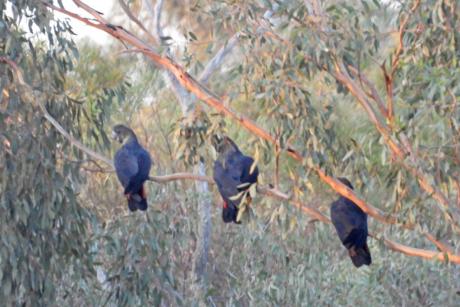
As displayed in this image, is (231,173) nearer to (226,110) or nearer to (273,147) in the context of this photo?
(273,147)

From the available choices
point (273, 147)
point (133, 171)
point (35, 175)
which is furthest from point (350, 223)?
point (35, 175)

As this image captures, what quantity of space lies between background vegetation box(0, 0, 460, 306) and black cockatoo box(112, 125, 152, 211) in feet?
0.38

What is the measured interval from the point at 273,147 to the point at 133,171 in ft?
4.10

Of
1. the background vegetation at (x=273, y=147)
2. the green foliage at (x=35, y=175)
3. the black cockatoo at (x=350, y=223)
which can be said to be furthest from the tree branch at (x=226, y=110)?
the green foliage at (x=35, y=175)

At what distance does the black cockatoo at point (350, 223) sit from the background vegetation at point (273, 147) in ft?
0.49

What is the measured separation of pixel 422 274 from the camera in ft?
26.9

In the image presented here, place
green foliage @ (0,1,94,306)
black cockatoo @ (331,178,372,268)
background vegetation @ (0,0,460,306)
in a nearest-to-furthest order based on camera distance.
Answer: background vegetation @ (0,0,460,306) < black cockatoo @ (331,178,372,268) < green foliage @ (0,1,94,306)

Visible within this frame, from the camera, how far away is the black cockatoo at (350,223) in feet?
20.4

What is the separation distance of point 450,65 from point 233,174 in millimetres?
1315

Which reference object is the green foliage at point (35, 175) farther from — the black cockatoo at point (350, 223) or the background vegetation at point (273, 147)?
the black cockatoo at point (350, 223)

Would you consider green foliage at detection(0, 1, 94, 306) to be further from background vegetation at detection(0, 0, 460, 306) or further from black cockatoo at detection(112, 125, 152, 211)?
black cockatoo at detection(112, 125, 152, 211)

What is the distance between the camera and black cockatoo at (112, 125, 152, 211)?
268 inches

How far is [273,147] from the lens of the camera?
5.91 meters

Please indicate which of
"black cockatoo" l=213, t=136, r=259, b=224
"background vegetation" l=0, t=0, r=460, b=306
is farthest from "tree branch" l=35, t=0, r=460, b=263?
"black cockatoo" l=213, t=136, r=259, b=224
